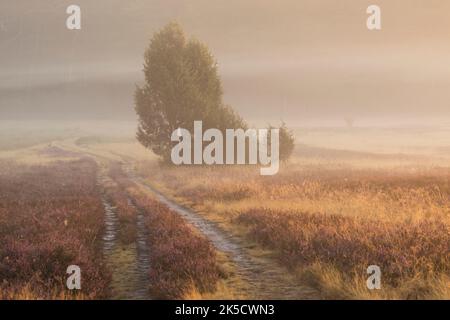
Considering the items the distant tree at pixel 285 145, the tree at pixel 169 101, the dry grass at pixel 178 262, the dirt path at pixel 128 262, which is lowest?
the dirt path at pixel 128 262

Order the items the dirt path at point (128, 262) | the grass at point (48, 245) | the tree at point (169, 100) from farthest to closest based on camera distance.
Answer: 1. the tree at point (169, 100)
2. the dirt path at point (128, 262)
3. the grass at point (48, 245)

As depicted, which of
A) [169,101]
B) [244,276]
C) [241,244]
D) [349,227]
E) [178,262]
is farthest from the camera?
[169,101]

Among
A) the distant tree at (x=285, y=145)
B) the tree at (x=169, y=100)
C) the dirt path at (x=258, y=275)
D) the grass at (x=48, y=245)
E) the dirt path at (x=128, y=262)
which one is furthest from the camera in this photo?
the distant tree at (x=285, y=145)

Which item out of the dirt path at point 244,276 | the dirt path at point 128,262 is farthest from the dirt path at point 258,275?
the dirt path at point 128,262

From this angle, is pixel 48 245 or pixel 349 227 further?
pixel 349 227

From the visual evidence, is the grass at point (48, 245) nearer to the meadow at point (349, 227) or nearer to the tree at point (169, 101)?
the meadow at point (349, 227)

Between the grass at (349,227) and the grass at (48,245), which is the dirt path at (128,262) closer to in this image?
the grass at (48,245)

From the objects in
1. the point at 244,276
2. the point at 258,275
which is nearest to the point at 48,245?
the point at 244,276

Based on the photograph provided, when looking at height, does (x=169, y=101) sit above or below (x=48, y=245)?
above

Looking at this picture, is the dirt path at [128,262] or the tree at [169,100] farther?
the tree at [169,100]

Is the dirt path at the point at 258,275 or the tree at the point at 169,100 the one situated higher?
the tree at the point at 169,100

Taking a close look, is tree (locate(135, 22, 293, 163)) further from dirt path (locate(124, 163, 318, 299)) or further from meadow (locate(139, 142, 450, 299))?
dirt path (locate(124, 163, 318, 299))

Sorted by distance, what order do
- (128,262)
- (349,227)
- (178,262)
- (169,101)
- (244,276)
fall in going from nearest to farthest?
(244,276) < (178,262) < (128,262) < (349,227) < (169,101)

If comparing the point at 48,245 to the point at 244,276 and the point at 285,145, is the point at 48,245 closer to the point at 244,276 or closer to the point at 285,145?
the point at 244,276
